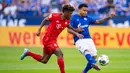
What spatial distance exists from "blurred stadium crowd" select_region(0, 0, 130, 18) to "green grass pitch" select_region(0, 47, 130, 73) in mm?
4951

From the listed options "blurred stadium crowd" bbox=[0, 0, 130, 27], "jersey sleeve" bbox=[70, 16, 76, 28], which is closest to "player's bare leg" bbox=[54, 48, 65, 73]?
"jersey sleeve" bbox=[70, 16, 76, 28]

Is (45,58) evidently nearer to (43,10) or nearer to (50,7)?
(50,7)

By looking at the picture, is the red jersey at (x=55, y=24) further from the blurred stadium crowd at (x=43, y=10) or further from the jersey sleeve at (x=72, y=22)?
the blurred stadium crowd at (x=43, y=10)

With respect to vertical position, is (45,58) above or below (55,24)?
below

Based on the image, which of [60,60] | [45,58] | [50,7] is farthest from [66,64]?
[50,7]

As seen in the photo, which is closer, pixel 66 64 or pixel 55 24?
pixel 55 24

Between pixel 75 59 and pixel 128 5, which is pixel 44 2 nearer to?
pixel 128 5

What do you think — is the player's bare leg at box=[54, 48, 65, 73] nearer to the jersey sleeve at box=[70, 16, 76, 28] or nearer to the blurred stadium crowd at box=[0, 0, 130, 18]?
the jersey sleeve at box=[70, 16, 76, 28]

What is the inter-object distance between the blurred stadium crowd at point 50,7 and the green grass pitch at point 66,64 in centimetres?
495

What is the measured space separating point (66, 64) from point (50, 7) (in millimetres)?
12069

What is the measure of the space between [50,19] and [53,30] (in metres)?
0.32

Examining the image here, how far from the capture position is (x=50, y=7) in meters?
31.6

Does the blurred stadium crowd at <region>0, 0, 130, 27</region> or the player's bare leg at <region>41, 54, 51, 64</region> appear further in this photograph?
the blurred stadium crowd at <region>0, 0, 130, 27</region>

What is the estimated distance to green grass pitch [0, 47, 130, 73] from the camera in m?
17.4
